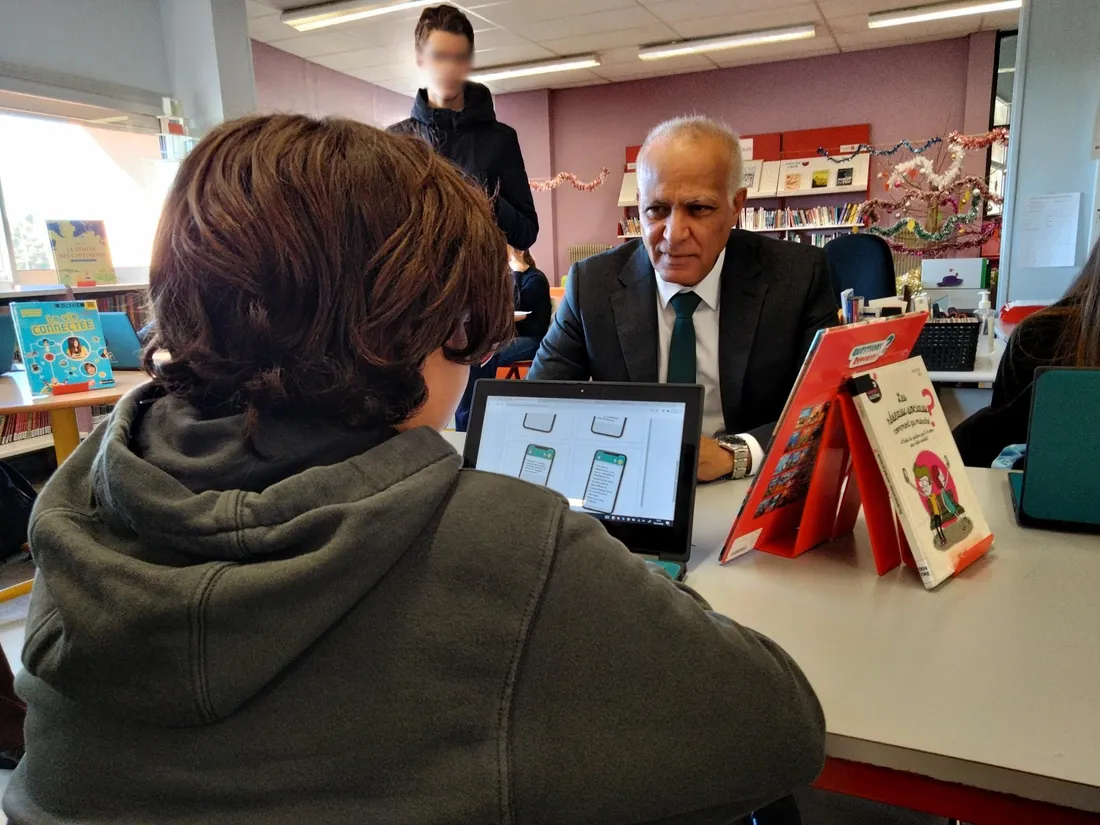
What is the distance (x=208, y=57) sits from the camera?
475 centimetres

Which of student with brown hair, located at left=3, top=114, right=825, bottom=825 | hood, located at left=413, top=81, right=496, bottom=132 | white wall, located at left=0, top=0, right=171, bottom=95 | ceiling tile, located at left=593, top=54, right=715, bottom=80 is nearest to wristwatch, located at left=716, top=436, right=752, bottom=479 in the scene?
student with brown hair, located at left=3, top=114, right=825, bottom=825

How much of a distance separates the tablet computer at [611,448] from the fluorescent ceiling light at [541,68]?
6.60m

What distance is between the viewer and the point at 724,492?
1283 millimetres

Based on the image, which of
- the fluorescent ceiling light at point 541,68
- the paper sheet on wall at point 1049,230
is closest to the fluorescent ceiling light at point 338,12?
the fluorescent ceiling light at point 541,68

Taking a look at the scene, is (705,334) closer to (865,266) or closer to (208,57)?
(865,266)

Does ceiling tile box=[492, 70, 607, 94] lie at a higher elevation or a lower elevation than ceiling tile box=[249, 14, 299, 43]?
lower

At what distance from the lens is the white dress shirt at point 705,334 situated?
5.54 feet

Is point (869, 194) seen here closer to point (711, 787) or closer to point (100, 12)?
point (100, 12)

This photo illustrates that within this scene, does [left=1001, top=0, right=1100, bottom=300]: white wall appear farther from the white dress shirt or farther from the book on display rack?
the book on display rack

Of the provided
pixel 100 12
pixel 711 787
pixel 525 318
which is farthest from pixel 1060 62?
pixel 100 12

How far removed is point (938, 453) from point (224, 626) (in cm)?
92

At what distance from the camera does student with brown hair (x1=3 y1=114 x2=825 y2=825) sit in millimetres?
481

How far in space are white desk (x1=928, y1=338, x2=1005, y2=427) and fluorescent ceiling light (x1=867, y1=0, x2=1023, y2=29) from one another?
4.24 m

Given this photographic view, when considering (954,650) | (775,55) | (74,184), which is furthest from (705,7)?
(954,650)
